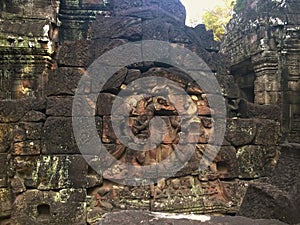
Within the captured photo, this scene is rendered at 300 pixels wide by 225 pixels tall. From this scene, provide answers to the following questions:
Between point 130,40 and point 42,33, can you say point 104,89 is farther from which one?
point 42,33

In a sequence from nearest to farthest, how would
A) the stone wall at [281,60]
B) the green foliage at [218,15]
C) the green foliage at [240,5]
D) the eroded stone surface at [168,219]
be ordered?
the eroded stone surface at [168,219] → the stone wall at [281,60] → the green foliage at [240,5] → the green foliage at [218,15]

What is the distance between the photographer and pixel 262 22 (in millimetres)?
7820

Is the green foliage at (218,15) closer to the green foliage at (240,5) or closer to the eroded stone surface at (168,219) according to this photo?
the green foliage at (240,5)

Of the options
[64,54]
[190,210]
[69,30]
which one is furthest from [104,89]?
[69,30]

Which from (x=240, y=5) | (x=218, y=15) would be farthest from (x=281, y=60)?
(x=218, y=15)

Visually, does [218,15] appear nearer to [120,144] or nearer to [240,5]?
[240,5]

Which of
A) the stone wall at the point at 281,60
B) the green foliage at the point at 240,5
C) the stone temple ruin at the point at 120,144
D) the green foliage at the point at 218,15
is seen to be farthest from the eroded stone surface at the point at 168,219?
the green foliage at the point at 218,15

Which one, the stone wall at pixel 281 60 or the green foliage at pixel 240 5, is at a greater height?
the green foliage at pixel 240 5

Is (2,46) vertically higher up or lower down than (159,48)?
higher up

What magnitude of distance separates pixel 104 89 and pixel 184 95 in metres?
1.20

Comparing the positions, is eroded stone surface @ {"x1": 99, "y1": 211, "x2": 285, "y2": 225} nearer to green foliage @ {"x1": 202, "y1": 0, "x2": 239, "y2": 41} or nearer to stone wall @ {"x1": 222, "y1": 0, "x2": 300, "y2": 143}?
stone wall @ {"x1": 222, "y1": 0, "x2": 300, "y2": 143}

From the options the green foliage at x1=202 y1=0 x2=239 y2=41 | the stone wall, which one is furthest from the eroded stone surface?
the green foliage at x1=202 y1=0 x2=239 y2=41

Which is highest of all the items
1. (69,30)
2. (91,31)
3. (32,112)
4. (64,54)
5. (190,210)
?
(69,30)

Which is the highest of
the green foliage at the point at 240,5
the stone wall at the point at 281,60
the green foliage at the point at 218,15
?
the green foliage at the point at 218,15
